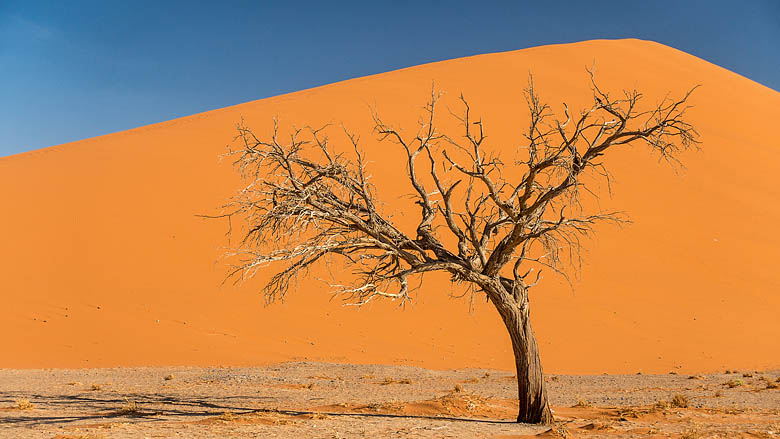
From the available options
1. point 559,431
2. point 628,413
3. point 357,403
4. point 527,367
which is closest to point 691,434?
point 559,431

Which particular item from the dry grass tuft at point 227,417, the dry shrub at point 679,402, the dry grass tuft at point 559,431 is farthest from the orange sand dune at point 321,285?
the dry grass tuft at point 227,417

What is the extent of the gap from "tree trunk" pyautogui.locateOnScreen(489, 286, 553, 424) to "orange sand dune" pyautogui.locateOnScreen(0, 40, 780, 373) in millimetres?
4841

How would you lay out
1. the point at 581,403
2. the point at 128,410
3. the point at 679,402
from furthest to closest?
the point at 581,403
the point at 679,402
the point at 128,410

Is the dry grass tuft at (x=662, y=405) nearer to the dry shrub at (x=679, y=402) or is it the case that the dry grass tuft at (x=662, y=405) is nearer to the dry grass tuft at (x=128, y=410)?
the dry shrub at (x=679, y=402)

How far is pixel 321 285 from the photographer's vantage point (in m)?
19.5

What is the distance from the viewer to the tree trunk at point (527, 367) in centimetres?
809

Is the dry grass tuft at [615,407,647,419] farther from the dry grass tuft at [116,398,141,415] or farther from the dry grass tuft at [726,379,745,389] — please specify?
the dry grass tuft at [116,398,141,415]

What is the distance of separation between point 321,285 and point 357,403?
9.76 m

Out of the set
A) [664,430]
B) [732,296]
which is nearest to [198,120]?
[732,296]

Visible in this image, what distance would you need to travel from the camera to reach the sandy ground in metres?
7.41

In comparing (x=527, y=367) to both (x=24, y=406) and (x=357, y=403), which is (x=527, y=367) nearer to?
(x=357, y=403)

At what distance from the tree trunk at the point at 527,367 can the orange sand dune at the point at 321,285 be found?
191 inches

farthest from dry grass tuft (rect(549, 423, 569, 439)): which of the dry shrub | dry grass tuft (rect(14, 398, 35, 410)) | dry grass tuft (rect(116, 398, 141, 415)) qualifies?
dry grass tuft (rect(14, 398, 35, 410))

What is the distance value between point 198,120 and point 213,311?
752 inches
